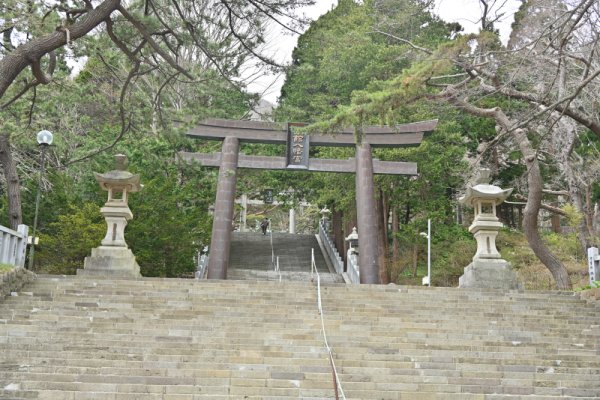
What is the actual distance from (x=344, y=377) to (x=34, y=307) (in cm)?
502

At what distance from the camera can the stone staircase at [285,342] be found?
23.6 feet

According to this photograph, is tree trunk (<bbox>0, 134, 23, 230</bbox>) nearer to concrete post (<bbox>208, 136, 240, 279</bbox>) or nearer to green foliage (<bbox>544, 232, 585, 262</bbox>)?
concrete post (<bbox>208, 136, 240, 279</bbox>)

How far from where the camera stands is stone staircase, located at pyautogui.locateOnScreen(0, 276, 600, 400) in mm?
7207

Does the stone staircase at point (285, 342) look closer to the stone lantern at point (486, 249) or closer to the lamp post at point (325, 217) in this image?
the stone lantern at point (486, 249)

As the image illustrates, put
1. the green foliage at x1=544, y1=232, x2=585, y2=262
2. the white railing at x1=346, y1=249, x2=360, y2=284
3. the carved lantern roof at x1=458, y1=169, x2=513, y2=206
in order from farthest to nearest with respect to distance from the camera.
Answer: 1. the green foliage at x1=544, y1=232, x2=585, y2=262
2. the white railing at x1=346, y1=249, x2=360, y2=284
3. the carved lantern roof at x1=458, y1=169, x2=513, y2=206

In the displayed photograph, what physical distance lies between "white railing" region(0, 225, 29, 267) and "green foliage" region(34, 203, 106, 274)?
2.71 m

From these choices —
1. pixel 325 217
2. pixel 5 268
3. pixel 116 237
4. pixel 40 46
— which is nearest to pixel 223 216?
pixel 116 237

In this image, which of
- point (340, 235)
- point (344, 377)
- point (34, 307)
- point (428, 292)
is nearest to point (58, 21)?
point (34, 307)

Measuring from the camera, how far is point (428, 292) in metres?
11.4

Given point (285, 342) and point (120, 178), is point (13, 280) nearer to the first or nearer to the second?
point (120, 178)

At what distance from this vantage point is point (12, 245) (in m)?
12.1

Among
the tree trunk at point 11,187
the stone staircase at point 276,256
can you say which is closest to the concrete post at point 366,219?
the stone staircase at point 276,256

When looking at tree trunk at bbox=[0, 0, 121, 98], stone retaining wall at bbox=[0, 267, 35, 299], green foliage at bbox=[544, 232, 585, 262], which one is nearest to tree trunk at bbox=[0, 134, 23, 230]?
stone retaining wall at bbox=[0, 267, 35, 299]

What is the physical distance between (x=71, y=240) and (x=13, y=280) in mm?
5350
